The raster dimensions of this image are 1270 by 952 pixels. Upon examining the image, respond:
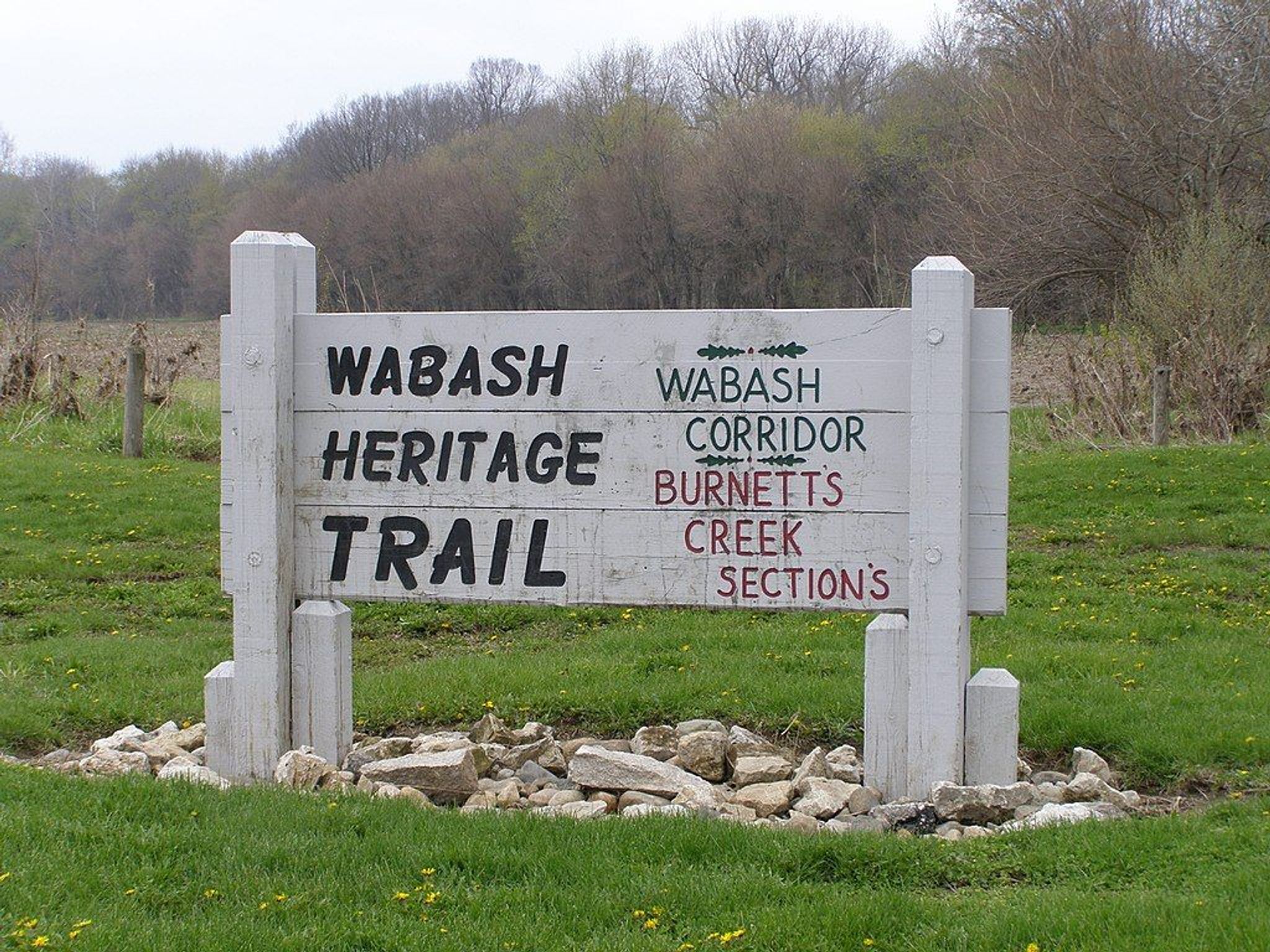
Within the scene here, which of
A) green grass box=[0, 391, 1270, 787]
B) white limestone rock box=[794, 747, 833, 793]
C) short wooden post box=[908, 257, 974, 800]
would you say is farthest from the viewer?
green grass box=[0, 391, 1270, 787]

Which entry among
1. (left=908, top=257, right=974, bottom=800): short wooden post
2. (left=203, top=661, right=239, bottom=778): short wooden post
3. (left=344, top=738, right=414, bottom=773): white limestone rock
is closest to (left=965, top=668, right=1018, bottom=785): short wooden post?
(left=908, top=257, right=974, bottom=800): short wooden post

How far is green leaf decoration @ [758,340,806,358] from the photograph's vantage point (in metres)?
5.52

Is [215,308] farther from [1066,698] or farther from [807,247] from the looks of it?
[1066,698]

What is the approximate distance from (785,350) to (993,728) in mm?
1613

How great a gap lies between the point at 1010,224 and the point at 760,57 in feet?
100

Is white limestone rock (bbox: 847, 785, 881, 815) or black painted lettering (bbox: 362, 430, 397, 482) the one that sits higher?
black painted lettering (bbox: 362, 430, 397, 482)

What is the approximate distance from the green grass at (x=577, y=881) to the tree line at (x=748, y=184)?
1408 cm

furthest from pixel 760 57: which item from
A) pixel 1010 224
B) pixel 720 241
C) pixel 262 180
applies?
pixel 1010 224

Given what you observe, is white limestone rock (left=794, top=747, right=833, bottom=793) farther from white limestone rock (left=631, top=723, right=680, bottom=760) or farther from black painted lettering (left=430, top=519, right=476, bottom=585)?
black painted lettering (left=430, top=519, right=476, bottom=585)

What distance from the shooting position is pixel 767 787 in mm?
5457

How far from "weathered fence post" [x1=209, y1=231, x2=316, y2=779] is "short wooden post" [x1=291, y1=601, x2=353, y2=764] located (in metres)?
0.07

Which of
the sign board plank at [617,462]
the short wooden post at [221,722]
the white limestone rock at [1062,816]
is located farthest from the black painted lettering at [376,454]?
the white limestone rock at [1062,816]

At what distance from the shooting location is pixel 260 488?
580 centimetres

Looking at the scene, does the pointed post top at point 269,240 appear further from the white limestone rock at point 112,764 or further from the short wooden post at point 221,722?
the white limestone rock at point 112,764
